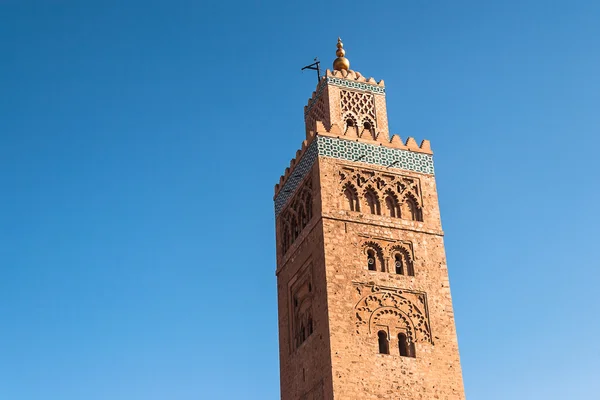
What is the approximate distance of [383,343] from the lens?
15.5 metres

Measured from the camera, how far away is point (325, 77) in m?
18.6

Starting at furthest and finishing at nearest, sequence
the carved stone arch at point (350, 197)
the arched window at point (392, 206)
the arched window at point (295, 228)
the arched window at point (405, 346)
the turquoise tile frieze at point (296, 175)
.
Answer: the arched window at point (295, 228) → the turquoise tile frieze at point (296, 175) → the arched window at point (392, 206) → the carved stone arch at point (350, 197) → the arched window at point (405, 346)

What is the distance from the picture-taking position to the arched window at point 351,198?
16.7 m

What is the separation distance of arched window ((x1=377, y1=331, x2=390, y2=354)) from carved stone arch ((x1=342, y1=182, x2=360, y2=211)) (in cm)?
249

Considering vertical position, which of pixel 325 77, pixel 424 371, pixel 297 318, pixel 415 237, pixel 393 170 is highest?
pixel 325 77

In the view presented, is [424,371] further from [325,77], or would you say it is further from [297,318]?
[325,77]

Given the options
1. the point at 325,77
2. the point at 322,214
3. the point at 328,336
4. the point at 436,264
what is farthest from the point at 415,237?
the point at 325,77

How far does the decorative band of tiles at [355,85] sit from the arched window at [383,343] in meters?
5.70

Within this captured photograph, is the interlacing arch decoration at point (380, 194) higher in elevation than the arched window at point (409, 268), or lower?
higher

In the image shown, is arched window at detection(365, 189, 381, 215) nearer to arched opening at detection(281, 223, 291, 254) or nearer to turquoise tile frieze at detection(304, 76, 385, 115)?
arched opening at detection(281, 223, 291, 254)

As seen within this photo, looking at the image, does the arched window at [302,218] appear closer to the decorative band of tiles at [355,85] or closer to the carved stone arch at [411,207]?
the carved stone arch at [411,207]

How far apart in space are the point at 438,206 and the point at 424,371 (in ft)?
11.6

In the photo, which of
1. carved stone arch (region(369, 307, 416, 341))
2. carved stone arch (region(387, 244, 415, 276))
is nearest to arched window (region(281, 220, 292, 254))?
carved stone arch (region(387, 244, 415, 276))

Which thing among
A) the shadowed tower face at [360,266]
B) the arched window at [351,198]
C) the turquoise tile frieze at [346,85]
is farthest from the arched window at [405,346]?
the turquoise tile frieze at [346,85]
